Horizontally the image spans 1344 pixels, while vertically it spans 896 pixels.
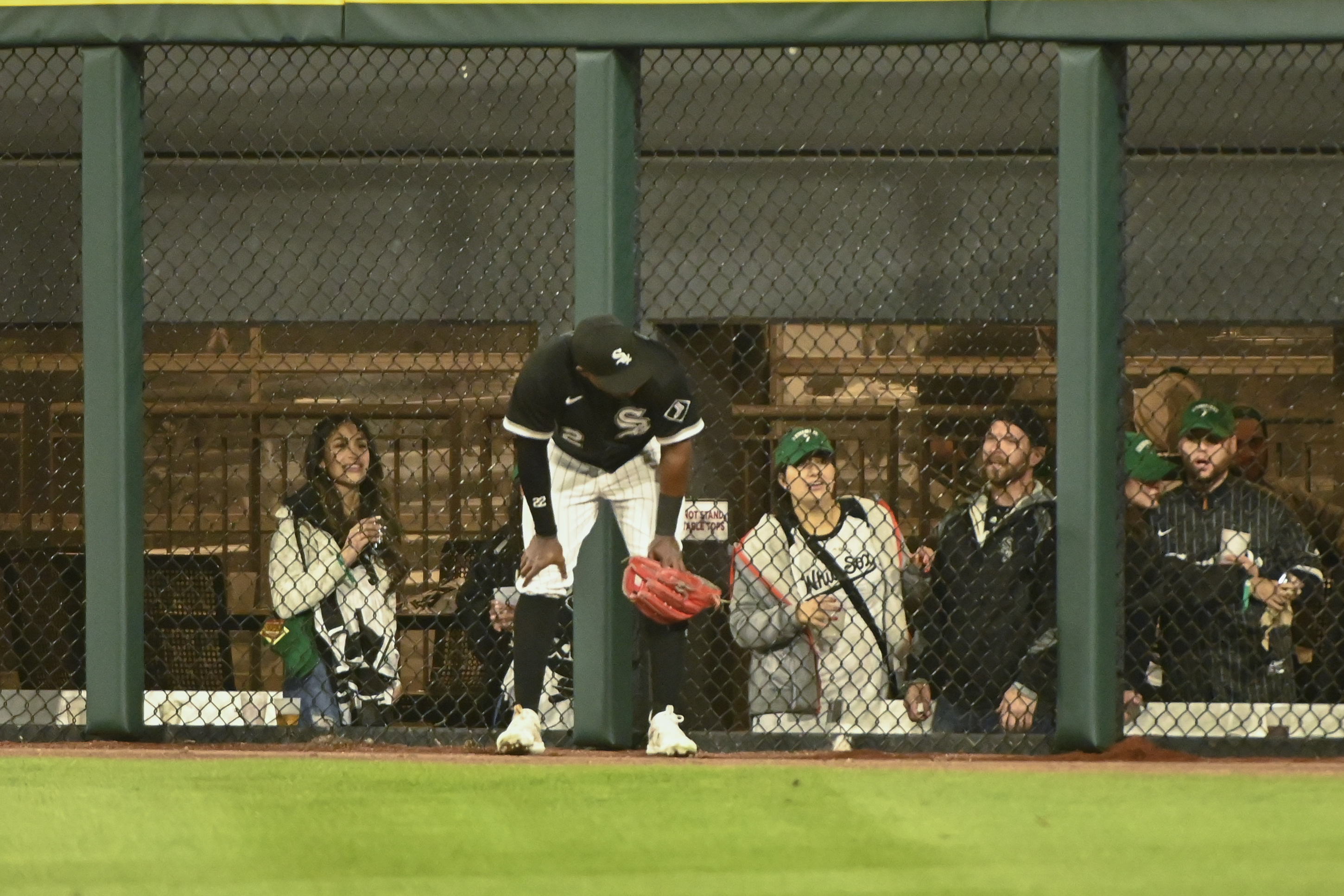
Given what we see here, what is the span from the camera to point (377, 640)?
6.90m

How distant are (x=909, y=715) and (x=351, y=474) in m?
2.43

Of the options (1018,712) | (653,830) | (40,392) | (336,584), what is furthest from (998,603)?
(40,392)

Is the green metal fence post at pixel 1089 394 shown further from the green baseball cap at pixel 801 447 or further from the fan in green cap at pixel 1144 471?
the green baseball cap at pixel 801 447

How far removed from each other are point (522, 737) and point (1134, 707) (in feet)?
7.51

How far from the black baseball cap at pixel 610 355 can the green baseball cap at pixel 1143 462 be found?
2.35 meters

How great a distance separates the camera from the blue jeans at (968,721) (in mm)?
6281

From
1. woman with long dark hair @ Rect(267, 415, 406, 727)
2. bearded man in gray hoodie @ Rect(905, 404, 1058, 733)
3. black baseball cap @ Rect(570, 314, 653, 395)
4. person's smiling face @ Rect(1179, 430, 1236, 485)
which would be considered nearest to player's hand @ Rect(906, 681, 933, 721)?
bearded man in gray hoodie @ Rect(905, 404, 1058, 733)

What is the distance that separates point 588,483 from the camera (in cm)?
604

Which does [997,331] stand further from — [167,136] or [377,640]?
[167,136]

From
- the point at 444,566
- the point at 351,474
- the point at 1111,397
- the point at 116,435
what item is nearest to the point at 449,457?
the point at 444,566

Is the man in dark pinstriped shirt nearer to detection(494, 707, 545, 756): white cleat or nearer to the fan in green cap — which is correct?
the fan in green cap

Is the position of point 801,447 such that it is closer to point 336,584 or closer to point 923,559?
point 923,559

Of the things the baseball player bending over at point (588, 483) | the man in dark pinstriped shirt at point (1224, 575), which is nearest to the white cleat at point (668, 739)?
the baseball player bending over at point (588, 483)

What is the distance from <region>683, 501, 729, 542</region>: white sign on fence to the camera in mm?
7816
